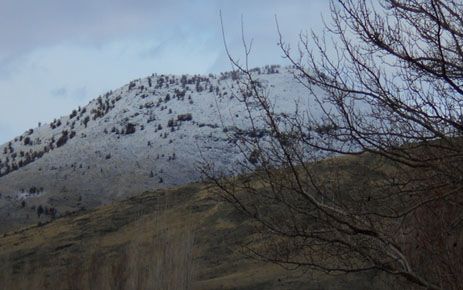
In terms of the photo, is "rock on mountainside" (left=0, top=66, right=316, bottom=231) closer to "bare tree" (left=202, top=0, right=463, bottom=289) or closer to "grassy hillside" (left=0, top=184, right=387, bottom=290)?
"grassy hillside" (left=0, top=184, right=387, bottom=290)

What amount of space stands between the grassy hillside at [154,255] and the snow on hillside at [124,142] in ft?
25.4

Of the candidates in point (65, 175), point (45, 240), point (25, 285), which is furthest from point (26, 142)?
point (25, 285)

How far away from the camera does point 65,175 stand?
172 feet

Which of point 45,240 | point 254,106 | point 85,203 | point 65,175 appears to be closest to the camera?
point 254,106

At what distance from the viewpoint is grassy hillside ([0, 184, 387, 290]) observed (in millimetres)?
16578

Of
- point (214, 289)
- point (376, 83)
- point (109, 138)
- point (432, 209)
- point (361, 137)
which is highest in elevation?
point (109, 138)

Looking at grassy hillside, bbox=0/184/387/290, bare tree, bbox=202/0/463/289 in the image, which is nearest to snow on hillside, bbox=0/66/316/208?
grassy hillside, bbox=0/184/387/290

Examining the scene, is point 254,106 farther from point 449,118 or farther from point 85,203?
point 85,203

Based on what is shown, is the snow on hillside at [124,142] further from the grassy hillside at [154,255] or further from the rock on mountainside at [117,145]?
the grassy hillside at [154,255]

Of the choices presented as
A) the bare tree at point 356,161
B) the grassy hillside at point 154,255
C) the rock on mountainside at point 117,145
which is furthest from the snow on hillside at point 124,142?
the bare tree at point 356,161

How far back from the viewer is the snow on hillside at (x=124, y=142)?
5034 cm

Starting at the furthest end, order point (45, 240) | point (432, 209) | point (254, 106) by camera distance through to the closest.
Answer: point (45, 240), point (432, 209), point (254, 106)

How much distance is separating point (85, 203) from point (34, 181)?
23.7 ft

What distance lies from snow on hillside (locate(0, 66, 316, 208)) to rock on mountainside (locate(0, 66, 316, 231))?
8cm
